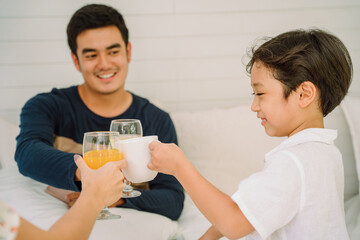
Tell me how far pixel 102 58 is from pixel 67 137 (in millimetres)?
473

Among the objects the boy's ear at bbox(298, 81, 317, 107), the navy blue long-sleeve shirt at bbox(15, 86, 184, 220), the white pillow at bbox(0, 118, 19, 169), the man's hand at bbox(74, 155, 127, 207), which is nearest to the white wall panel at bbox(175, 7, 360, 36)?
the navy blue long-sleeve shirt at bbox(15, 86, 184, 220)

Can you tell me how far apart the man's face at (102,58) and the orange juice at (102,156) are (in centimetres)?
84

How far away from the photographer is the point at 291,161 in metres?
0.97

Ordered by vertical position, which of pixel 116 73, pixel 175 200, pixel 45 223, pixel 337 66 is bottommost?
pixel 175 200

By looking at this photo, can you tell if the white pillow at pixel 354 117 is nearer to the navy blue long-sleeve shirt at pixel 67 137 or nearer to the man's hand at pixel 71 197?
the navy blue long-sleeve shirt at pixel 67 137

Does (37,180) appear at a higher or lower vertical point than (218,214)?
lower

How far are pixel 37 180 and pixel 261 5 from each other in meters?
1.82

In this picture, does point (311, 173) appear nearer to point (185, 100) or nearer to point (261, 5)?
point (185, 100)

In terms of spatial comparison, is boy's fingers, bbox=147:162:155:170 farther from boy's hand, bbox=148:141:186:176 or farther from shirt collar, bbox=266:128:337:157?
shirt collar, bbox=266:128:337:157

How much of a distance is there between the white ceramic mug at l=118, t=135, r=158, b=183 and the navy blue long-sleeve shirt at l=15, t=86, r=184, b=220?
1.23ft

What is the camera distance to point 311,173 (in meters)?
0.97

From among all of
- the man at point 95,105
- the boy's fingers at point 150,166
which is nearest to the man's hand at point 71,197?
the man at point 95,105

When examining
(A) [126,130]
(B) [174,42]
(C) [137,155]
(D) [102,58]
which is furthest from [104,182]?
(B) [174,42]

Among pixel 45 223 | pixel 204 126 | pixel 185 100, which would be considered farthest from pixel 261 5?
pixel 45 223
